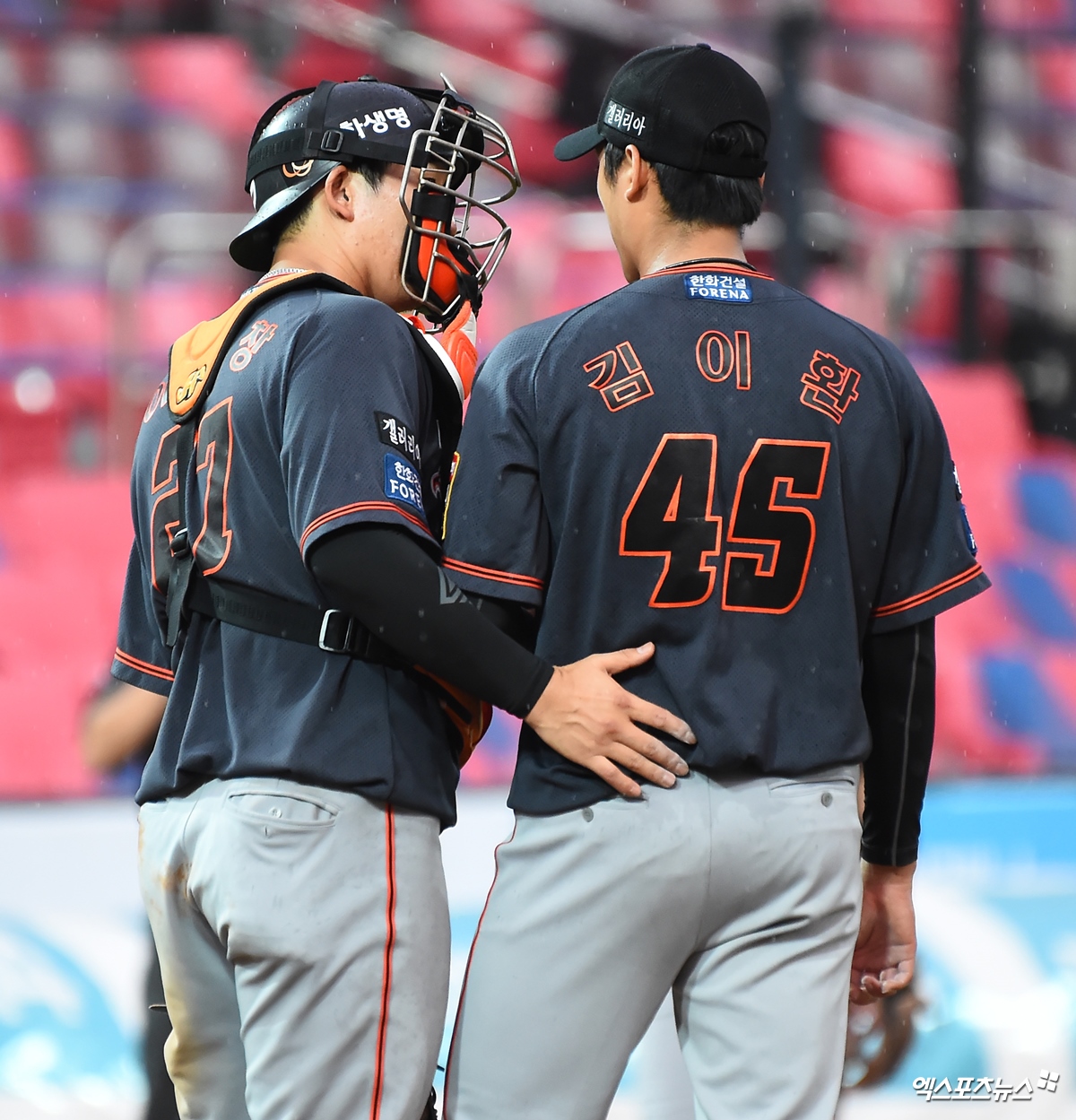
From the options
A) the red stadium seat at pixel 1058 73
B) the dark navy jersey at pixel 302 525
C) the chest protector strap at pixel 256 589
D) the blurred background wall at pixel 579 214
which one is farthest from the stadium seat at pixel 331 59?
the dark navy jersey at pixel 302 525

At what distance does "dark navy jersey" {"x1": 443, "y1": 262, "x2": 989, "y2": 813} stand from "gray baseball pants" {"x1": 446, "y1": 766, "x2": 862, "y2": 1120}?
0.21ft

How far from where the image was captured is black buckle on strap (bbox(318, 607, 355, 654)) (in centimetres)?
153

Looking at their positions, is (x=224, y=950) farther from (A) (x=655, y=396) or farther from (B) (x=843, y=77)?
(B) (x=843, y=77)

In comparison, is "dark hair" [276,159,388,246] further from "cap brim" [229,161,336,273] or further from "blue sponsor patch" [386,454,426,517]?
"blue sponsor patch" [386,454,426,517]

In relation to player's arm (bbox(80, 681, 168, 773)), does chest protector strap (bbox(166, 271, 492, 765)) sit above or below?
above

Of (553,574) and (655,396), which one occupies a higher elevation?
(655,396)

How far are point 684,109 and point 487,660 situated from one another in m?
0.74

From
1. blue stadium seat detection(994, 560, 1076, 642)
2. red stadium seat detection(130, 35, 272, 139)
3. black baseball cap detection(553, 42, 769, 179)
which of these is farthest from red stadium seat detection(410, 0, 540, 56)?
black baseball cap detection(553, 42, 769, 179)

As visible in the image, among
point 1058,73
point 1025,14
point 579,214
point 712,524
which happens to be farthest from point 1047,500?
point 712,524

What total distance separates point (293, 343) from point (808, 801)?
835mm

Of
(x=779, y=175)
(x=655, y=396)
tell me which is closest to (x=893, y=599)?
(x=655, y=396)

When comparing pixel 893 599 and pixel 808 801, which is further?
pixel 893 599

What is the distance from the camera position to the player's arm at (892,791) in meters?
1.69

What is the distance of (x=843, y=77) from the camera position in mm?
4387
